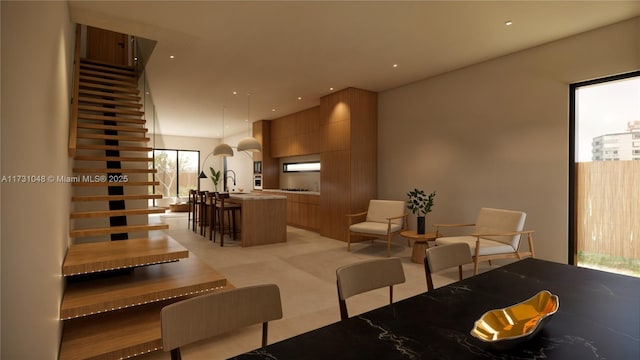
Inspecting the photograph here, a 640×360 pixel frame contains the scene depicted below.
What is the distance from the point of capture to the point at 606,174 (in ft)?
12.3

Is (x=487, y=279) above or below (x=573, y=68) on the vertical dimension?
below

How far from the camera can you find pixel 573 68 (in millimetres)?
3883

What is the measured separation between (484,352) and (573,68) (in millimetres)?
4310

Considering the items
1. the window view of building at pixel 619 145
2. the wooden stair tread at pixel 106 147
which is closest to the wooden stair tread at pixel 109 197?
the wooden stair tread at pixel 106 147

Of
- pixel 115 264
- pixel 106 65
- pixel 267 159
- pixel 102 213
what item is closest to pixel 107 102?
pixel 106 65

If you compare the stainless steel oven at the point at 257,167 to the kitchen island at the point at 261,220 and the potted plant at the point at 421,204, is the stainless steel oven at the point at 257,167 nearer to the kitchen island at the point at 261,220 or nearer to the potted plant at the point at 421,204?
the kitchen island at the point at 261,220

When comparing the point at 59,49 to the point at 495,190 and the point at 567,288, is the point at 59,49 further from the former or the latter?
the point at 495,190

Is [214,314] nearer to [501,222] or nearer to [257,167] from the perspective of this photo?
[501,222]

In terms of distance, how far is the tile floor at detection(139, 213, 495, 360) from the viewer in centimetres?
256

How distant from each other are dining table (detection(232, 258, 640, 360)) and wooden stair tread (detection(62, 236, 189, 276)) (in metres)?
2.42

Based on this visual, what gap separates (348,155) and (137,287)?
426 centimetres

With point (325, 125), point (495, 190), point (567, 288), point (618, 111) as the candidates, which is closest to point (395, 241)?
point (495, 190)

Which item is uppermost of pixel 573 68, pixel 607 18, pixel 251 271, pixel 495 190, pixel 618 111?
pixel 607 18

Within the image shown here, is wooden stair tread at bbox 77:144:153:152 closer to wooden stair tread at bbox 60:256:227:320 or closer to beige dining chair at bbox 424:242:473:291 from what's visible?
wooden stair tread at bbox 60:256:227:320
